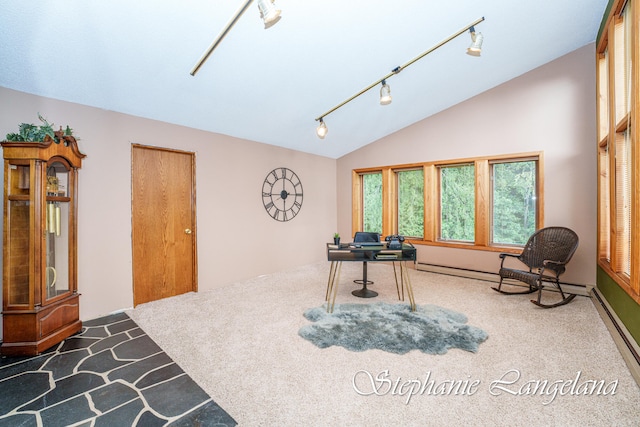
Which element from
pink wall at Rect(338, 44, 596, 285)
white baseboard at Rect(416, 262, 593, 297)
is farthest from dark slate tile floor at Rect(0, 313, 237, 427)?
pink wall at Rect(338, 44, 596, 285)

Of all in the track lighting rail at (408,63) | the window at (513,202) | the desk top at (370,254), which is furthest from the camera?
the window at (513,202)

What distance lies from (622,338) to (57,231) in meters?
5.02

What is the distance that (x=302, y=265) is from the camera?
5.62 meters

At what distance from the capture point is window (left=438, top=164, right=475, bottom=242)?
15.7 feet

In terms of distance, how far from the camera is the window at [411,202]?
5.32m

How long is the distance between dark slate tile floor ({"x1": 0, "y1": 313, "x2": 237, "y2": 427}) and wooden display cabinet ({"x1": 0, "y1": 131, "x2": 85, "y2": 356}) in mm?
172

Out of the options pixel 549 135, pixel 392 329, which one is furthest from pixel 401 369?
pixel 549 135

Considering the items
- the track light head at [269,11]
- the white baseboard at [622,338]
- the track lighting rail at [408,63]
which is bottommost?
the white baseboard at [622,338]

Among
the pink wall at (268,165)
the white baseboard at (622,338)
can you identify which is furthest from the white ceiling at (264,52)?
the white baseboard at (622,338)

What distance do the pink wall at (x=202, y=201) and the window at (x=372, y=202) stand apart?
2.25 feet

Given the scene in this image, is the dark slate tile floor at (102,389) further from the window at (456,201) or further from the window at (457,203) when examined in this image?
the window at (457,203)

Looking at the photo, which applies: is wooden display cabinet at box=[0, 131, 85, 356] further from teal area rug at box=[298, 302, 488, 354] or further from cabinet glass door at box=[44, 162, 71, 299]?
teal area rug at box=[298, 302, 488, 354]

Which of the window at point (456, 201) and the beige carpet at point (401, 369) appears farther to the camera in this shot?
the window at point (456, 201)

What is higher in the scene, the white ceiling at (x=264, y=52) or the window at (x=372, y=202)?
the white ceiling at (x=264, y=52)
